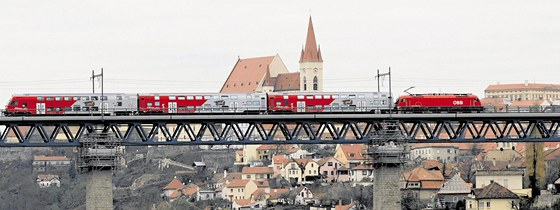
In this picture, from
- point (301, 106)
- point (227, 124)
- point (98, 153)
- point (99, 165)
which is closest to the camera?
point (99, 165)

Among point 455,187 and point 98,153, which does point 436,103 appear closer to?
point 98,153

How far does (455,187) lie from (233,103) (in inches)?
2947

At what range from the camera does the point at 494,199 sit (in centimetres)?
17375

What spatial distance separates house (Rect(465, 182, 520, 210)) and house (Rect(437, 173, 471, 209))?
1192 centimetres

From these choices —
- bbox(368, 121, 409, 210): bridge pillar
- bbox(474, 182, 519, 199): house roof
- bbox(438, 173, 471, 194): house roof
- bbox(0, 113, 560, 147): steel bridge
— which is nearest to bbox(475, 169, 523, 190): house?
bbox(438, 173, 471, 194): house roof

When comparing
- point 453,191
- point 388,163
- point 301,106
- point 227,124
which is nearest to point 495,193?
point 453,191

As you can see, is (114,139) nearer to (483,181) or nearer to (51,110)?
(51,110)

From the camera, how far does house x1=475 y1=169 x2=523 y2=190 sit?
612ft

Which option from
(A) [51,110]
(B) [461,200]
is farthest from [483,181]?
(A) [51,110]

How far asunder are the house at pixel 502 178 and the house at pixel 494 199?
923 centimetres

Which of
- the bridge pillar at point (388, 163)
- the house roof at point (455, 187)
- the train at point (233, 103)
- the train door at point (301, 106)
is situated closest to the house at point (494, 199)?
the house roof at point (455, 187)

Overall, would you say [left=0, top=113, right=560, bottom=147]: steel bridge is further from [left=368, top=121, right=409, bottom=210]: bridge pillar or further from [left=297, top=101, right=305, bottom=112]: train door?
[left=297, top=101, right=305, bottom=112]: train door

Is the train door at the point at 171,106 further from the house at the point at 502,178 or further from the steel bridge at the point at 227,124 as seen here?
the house at the point at 502,178

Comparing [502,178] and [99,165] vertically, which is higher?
[99,165]
